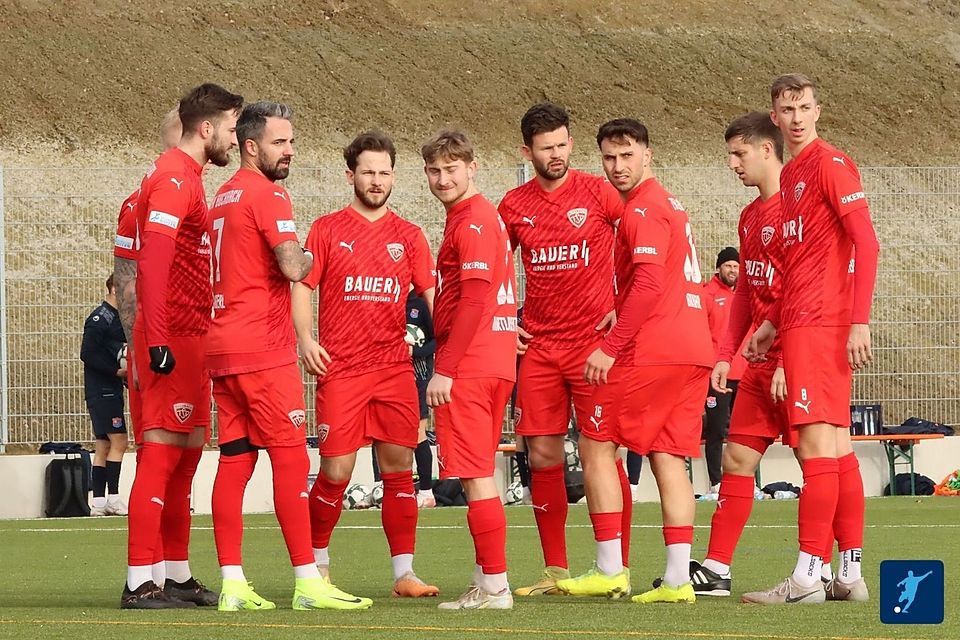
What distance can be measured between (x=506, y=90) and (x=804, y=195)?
40.0 metres

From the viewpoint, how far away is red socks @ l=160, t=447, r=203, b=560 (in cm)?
761

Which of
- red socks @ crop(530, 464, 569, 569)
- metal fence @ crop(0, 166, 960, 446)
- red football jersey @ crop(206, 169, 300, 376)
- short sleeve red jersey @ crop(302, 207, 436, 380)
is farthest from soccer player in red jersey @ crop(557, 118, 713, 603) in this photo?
metal fence @ crop(0, 166, 960, 446)

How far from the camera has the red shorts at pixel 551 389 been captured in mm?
7887

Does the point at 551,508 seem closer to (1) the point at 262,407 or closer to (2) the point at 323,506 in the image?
(2) the point at 323,506

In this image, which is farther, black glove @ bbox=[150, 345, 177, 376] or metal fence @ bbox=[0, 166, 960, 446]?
metal fence @ bbox=[0, 166, 960, 446]

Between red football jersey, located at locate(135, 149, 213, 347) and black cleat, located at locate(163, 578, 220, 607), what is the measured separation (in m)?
1.11

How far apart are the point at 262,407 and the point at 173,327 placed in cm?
61

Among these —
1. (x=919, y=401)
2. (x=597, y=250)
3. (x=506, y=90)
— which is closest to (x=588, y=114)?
(x=506, y=90)

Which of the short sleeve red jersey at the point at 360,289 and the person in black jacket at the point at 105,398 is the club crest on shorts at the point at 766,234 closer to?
the short sleeve red jersey at the point at 360,289

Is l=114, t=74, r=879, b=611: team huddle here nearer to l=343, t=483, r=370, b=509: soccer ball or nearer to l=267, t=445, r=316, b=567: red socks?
l=267, t=445, r=316, b=567: red socks

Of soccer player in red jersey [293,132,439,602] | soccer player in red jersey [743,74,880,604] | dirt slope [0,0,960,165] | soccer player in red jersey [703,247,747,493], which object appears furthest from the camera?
dirt slope [0,0,960,165]

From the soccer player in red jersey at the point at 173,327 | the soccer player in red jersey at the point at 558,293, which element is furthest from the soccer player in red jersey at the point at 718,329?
the soccer player in red jersey at the point at 173,327

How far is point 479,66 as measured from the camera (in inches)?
1879

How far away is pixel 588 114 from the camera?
152 ft
